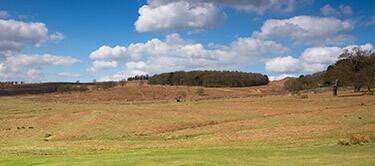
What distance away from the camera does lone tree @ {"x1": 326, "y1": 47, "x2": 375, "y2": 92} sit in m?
96.1

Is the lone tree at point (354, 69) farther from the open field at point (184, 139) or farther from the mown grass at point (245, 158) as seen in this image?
the mown grass at point (245, 158)

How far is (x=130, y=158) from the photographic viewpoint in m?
24.6

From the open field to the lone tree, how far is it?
3740cm

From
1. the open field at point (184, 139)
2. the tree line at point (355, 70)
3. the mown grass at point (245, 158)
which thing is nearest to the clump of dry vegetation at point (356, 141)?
the open field at point (184, 139)

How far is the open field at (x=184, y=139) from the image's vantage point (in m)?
23.5

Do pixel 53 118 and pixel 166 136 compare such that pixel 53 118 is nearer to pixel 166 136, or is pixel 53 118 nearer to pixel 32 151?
pixel 166 136

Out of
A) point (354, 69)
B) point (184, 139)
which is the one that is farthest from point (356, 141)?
point (354, 69)

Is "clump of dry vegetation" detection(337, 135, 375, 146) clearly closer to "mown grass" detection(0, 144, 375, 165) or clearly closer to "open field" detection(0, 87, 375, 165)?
"open field" detection(0, 87, 375, 165)

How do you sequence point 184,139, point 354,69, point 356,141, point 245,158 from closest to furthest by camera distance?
1. point 245,158
2. point 356,141
3. point 184,139
4. point 354,69

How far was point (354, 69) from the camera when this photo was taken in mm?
100688

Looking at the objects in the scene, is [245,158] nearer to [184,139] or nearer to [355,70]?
[184,139]

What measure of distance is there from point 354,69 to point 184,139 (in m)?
67.7

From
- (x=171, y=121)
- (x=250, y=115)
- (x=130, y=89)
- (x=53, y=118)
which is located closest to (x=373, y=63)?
(x=250, y=115)

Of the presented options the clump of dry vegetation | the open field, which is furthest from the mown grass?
the clump of dry vegetation
